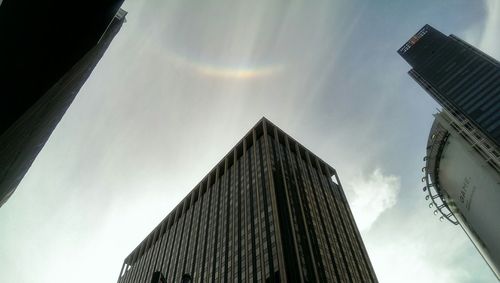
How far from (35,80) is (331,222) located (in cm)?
7609

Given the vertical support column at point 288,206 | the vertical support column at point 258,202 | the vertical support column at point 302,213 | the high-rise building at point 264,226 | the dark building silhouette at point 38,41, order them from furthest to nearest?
the high-rise building at point 264,226, the vertical support column at point 302,213, the vertical support column at point 258,202, the vertical support column at point 288,206, the dark building silhouette at point 38,41

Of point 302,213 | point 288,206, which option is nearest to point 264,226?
point 288,206

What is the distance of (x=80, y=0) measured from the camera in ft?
22.7

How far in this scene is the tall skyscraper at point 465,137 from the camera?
67.7 metres

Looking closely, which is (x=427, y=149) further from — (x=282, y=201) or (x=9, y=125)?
(x=9, y=125)

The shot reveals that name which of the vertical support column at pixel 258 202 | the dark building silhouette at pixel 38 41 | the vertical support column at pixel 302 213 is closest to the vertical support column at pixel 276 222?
the vertical support column at pixel 258 202

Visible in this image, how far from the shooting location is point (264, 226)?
59.5 meters

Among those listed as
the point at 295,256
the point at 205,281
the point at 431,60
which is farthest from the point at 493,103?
the point at 205,281

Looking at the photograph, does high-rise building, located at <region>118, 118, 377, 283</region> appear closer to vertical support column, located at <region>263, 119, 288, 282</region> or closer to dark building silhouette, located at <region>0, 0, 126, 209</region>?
vertical support column, located at <region>263, 119, 288, 282</region>

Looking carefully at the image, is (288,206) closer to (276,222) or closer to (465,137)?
(276,222)

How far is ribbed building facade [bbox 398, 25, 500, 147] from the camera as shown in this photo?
70.7 m

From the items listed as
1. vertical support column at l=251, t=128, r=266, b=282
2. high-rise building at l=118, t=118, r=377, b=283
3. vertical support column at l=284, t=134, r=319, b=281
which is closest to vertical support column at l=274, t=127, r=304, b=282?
high-rise building at l=118, t=118, r=377, b=283

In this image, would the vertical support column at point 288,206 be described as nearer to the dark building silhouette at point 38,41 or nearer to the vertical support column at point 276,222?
the vertical support column at point 276,222

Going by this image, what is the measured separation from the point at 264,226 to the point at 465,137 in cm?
5752
